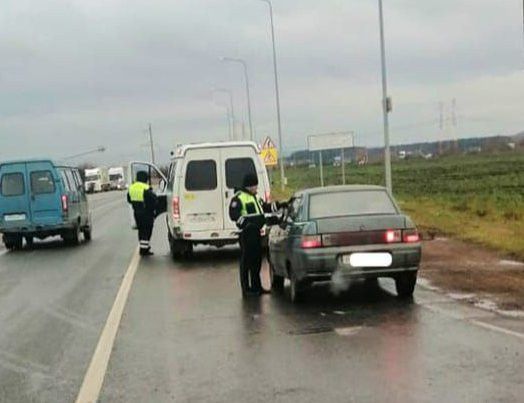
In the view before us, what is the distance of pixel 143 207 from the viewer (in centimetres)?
2042

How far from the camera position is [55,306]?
1256 cm

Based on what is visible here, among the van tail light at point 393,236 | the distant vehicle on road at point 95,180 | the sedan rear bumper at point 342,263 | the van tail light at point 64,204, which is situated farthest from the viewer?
the distant vehicle on road at point 95,180

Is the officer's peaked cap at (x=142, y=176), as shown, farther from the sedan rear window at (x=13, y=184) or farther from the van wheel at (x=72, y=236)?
the sedan rear window at (x=13, y=184)

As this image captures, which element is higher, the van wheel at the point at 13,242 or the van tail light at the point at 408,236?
the van tail light at the point at 408,236

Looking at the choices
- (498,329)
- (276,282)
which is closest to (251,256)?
(276,282)

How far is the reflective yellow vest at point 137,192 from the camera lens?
20.4 meters

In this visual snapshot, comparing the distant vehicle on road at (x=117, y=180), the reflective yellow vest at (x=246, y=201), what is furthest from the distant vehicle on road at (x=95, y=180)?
the reflective yellow vest at (x=246, y=201)

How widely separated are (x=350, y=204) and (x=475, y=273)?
336 cm

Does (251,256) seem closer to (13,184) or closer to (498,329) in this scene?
(498,329)

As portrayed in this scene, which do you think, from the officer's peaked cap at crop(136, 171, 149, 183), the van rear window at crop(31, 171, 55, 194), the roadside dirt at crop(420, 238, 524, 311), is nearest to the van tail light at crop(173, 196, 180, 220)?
the officer's peaked cap at crop(136, 171, 149, 183)

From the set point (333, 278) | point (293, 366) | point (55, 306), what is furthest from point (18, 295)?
point (293, 366)

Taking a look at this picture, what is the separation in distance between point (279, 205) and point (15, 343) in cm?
507

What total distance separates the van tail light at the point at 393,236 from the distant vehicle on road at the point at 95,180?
8370cm

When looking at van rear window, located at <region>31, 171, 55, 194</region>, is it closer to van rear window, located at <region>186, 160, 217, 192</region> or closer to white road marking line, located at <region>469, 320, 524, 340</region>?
van rear window, located at <region>186, 160, 217, 192</region>
